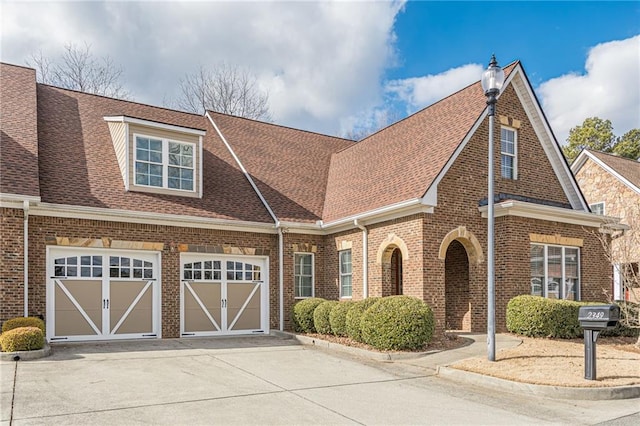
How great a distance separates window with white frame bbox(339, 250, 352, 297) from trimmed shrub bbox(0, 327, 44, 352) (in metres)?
8.95

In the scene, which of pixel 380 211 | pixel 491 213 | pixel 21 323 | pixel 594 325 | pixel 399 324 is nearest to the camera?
pixel 594 325

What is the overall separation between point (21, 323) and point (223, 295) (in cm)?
575

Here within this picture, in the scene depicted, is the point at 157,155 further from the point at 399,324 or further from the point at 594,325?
the point at 594,325

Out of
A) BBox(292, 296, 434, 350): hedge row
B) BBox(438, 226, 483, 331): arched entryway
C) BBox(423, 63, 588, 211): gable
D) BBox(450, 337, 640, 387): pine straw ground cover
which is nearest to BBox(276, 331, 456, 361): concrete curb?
BBox(292, 296, 434, 350): hedge row

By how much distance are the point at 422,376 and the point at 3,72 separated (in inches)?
636

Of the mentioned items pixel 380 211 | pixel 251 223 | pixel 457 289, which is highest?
pixel 380 211

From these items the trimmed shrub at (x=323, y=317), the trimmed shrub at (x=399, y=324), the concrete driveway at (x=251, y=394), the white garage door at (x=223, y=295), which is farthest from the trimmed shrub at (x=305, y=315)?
the concrete driveway at (x=251, y=394)

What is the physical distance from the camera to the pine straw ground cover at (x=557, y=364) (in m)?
9.12

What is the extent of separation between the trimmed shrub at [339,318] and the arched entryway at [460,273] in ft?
9.62

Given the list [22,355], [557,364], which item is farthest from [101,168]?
[557,364]

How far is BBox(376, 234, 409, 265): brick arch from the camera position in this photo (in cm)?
1427

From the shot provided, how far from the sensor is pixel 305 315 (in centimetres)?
1553

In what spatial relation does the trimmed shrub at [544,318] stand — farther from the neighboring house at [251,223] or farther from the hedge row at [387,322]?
the hedge row at [387,322]

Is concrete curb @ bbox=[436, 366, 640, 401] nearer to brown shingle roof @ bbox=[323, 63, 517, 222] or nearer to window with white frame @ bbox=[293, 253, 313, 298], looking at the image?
brown shingle roof @ bbox=[323, 63, 517, 222]
